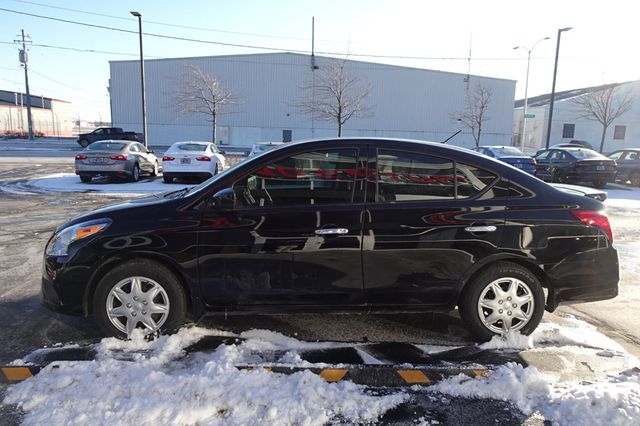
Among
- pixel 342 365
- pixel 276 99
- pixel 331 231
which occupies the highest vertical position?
pixel 276 99

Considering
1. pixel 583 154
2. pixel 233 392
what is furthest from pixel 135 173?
pixel 583 154

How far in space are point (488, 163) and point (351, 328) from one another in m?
1.87

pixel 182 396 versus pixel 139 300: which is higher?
pixel 139 300

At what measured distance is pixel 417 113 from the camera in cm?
4538

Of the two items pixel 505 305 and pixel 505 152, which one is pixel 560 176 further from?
pixel 505 305

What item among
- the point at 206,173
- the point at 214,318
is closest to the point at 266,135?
the point at 206,173

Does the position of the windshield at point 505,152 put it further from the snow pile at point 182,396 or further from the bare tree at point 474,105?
the bare tree at point 474,105

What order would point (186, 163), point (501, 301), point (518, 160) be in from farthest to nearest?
1. point (518, 160)
2. point (186, 163)
3. point (501, 301)

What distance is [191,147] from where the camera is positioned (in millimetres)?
15375

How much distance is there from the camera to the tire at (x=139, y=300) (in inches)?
141

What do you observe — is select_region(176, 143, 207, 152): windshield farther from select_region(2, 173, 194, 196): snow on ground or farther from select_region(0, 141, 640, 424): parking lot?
select_region(0, 141, 640, 424): parking lot

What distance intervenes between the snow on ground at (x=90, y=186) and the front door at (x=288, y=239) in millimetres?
10075

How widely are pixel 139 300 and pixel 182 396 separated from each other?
1059mm

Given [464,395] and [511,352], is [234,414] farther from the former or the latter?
[511,352]
